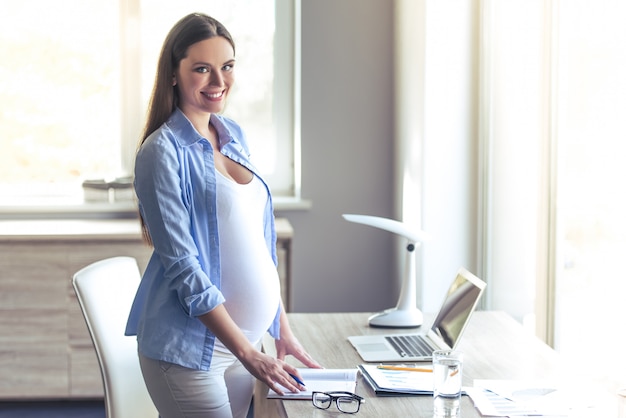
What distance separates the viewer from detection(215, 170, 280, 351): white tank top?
1.85 m

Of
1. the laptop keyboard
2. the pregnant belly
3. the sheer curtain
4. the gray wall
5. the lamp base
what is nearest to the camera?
the pregnant belly

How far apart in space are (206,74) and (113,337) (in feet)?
2.29

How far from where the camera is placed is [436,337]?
226 cm

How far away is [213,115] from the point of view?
204 centimetres

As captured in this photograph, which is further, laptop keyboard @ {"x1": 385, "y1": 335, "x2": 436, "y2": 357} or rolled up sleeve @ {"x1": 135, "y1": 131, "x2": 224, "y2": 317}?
laptop keyboard @ {"x1": 385, "y1": 335, "x2": 436, "y2": 357}

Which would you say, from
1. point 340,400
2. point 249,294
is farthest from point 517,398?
point 249,294

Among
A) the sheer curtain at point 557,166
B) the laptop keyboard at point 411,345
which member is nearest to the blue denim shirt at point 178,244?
the laptop keyboard at point 411,345

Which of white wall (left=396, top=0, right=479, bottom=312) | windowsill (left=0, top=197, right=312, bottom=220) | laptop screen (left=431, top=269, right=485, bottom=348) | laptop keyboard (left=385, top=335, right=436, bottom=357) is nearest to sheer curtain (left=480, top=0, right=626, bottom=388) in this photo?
white wall (left=396, top=0, right=479, bottom=312)

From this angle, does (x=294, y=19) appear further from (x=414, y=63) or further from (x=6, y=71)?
(x=6, y=71)

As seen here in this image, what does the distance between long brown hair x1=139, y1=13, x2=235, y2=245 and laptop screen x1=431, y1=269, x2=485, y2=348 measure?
84cm

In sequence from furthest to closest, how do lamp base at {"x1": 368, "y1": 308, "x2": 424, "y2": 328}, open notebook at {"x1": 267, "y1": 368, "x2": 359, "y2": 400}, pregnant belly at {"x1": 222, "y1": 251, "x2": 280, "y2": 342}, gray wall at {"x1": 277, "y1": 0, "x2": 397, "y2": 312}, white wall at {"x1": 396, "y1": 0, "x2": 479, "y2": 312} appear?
gray wall at {"x1": 277, "y1": 0, "x2": 397, "y2": 312} < white wall at {"x1": 396, "y1": 0, "x2": 479, "y2": 312} < lamp base at {"x1": 368, "y1": 308, "x2": 424, "y2": 328} < pregnant belly at {"x1": 222, "y1": 251, "x2": 280, "y2": 342} < open notebook at {"x1": 267, "y1": 368, "x2": 359, "y2": 400}

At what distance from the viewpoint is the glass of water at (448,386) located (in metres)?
1.65

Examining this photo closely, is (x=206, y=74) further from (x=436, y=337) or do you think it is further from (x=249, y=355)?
(x=436, y=337)

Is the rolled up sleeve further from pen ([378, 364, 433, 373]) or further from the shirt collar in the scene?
pen ([378, 364, 433, 373])
